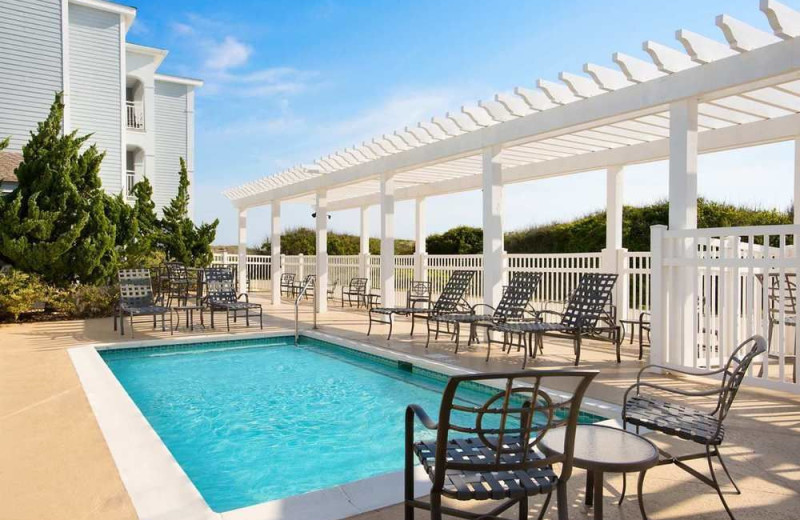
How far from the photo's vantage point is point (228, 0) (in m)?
11.9

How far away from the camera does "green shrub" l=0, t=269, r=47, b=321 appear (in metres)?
9.62

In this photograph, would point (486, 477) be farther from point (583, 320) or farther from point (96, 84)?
point (96, 84)

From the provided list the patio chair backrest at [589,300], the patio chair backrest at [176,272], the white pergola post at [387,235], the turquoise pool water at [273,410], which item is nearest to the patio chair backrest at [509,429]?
the turquoise pool water at [273,410]

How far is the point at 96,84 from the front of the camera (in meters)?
15.4

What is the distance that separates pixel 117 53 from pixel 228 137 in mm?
4517

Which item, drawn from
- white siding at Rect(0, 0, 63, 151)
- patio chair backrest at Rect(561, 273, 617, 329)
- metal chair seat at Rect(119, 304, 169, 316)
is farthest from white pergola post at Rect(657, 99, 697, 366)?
white siding at Rect(0, 0, 63, 151)

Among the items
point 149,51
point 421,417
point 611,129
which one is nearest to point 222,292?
point 611,129

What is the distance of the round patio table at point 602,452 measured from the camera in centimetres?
220

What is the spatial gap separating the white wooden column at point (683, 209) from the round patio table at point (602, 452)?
3.59m

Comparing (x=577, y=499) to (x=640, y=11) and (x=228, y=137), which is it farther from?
(x=228, y=137)

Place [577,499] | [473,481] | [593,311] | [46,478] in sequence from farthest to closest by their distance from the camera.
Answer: [593,311]
[46,478]
[577,499]
[473,481]

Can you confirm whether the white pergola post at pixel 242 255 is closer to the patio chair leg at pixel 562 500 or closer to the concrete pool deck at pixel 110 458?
the concrete pool deck at pixel 110 458

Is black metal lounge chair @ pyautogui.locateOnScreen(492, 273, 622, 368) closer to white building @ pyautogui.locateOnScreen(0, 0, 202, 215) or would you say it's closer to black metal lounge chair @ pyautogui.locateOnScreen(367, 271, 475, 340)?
black metal lounge chair @ pyautogui.locateOnScreen(367, 271, 475, 340)

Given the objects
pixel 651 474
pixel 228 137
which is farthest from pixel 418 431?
pixel 228 137
